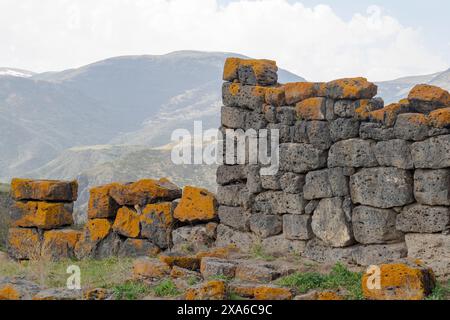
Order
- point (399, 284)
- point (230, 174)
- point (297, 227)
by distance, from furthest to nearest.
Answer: point (230, 174) → point (297, 227) → point (399, 284)

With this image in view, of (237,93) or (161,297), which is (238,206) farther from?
(161,297)

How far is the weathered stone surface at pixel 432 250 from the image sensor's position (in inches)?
429

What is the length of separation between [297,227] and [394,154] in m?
2.36

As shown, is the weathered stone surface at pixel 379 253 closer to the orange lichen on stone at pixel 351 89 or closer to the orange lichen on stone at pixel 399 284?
the orange lichen on stone at pixel 399 284

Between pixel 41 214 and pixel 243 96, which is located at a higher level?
pixel 243 96

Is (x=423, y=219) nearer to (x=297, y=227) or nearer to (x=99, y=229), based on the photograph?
(x=297, y=227)

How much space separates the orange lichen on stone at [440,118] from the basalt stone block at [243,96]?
3602 millimetres

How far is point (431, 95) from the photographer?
11602 millimetres

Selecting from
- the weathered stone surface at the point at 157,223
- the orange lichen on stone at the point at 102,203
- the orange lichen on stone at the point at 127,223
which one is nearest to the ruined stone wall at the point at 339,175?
the weathered stone surface at the point at 157,223

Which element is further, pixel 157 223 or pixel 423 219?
pixel 157 223

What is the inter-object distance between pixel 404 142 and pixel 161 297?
4.59 metres

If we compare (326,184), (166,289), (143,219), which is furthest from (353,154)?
(143,219)

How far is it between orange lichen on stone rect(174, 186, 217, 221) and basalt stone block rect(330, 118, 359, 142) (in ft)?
11.0
